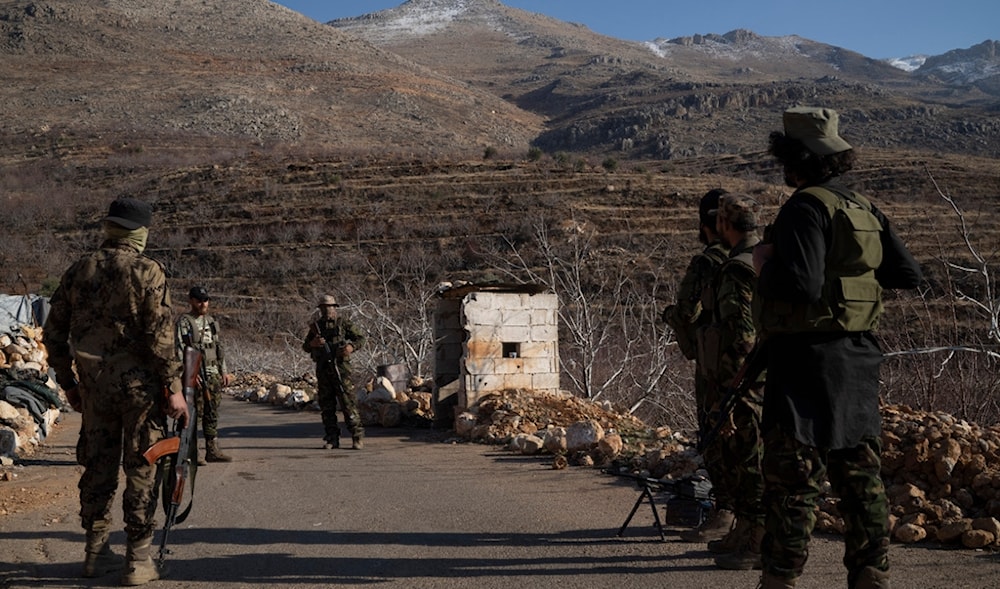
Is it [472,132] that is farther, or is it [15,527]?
[472,132]

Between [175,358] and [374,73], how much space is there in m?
79.6

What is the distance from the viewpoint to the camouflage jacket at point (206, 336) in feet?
32.6

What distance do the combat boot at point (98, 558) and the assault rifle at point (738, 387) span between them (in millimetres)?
3279

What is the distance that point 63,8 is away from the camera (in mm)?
83812

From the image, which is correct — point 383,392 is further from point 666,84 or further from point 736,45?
point 736,45

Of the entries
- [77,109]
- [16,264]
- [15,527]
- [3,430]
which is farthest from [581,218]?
[77,109]

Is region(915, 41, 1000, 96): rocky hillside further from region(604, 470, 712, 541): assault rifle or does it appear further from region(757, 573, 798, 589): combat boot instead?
region(757, 573, 798, 589): combat boot

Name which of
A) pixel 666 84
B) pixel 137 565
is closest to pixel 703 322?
pixel 137 565

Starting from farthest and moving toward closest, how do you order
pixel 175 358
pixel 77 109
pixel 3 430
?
pixel 77 109
pixel 3 430
pixel 175 358

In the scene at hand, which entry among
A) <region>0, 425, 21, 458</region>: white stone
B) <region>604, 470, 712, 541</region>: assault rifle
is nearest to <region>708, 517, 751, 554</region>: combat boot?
<region>604, 470, 712, 541</region>: assault rifle

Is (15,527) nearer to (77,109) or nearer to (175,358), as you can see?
(175,358)

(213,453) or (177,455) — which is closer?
(177,455)

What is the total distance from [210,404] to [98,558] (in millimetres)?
4925

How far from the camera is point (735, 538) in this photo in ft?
17.2
